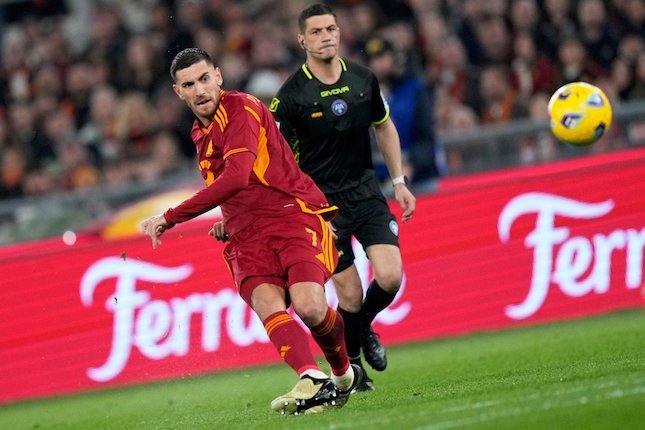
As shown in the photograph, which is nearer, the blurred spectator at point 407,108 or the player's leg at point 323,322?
the player's leg at point 323,322

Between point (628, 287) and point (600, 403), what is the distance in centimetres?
553

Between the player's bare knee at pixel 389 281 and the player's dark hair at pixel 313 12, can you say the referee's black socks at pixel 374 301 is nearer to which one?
the player's bare knee at pixel 389 281

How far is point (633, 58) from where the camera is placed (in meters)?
14.9

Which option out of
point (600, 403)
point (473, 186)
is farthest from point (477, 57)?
point (600, 403)

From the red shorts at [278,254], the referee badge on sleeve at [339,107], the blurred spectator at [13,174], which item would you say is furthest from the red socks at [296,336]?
the blurred spectator at [13,174]

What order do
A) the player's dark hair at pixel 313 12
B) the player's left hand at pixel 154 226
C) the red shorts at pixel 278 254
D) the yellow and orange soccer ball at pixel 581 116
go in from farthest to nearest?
1. the yellow and orange soccer ball at pixel 581 116
2. the player's dark hair at pixel 313 12
3. the red shorts at pixel 278 254
4. the player's left hand at pixel 154 226

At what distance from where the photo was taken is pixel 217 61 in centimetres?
1712

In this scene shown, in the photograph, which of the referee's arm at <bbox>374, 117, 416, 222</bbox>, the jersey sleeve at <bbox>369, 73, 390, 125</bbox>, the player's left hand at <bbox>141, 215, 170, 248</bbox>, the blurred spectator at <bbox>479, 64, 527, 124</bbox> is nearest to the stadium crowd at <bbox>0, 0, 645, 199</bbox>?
the blurred spectator at <bbox>479, 64, 527, 124</bbox>

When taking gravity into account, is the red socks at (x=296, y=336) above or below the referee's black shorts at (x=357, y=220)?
below

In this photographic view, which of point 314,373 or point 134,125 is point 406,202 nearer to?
point 314,373

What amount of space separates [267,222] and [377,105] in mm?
1627

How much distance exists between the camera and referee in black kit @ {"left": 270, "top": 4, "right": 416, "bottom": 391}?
30.1 ft

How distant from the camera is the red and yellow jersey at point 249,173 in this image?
780 centimetres

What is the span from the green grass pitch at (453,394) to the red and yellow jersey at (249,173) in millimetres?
1199
